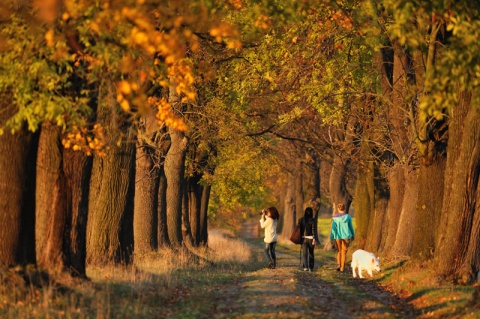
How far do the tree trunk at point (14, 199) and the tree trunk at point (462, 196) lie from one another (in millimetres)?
9537

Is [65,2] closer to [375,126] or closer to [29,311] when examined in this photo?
[29,311]

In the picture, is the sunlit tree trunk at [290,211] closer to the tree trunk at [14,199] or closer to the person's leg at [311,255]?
the person's leg at [311,255]

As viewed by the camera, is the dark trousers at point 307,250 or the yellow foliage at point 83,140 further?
the dark trousers at point 307,250

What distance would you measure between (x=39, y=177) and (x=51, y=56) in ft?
10.5

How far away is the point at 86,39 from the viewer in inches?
554

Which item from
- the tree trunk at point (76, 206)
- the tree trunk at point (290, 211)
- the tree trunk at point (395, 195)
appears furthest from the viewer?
the tree trunk at point (290, 211)

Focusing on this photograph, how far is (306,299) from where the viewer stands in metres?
16.7

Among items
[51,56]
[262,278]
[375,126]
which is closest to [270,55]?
[375,126]

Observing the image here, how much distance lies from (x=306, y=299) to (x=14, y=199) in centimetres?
510

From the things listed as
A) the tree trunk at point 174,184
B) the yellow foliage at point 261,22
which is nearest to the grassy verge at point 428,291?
the yellow foliage at point 261,22

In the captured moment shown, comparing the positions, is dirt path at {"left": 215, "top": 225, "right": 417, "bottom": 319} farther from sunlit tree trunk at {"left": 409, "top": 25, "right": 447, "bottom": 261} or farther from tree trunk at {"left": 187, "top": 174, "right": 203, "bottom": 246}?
tree trunk at {"left": 187, "top": 174, "right": 203, "bottom": 246}

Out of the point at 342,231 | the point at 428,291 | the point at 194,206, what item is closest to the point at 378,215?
the point at 342,231

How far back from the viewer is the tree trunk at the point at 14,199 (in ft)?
51.4

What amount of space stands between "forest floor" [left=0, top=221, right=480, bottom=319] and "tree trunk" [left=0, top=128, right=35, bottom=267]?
0.46m
